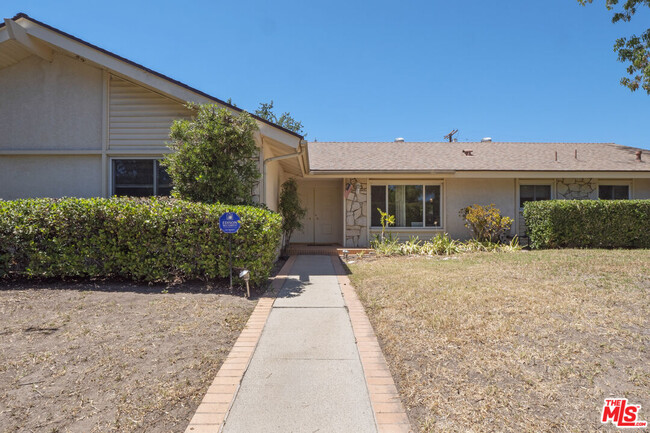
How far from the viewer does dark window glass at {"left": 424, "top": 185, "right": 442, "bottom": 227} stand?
12.4 meters

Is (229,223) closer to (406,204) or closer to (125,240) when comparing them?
(125,240)

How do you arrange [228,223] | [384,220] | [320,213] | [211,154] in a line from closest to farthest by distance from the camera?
[228,223] < [211,154] < [384,220] < [320,213]

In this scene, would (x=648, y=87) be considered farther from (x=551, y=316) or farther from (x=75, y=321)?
(x=75, y=321)

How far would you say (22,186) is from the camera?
27.2ft

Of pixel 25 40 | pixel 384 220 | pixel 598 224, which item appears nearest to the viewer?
pixel 25 40

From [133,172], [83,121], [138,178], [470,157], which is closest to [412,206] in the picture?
[470,157]

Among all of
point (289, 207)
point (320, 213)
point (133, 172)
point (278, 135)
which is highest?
point (278, 135)

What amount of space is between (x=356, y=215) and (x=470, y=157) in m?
5.31

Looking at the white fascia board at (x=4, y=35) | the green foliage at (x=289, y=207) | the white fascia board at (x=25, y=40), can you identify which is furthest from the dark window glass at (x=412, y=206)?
the white fascia board at (x=4, y=35)

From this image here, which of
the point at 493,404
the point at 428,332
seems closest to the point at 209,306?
the point at 428,332

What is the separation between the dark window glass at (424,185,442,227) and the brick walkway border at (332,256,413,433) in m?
8.17

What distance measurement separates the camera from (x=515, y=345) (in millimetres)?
3516

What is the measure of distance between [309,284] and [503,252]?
21.4 feet

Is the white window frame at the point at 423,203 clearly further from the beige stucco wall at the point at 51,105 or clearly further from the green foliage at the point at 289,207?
the beige stucco wall at the point at 51,105
